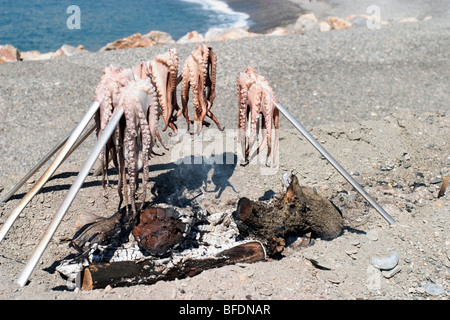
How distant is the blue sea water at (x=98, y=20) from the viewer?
19.1 m

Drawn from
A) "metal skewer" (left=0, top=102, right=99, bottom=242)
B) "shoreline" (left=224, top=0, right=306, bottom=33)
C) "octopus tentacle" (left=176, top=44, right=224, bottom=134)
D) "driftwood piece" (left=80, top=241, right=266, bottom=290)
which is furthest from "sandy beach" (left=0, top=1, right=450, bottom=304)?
"shoreline" (left=224, top=0, right=306, bottom=33)

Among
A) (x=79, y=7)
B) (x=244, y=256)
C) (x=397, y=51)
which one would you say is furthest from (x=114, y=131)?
(x=79, y=7)

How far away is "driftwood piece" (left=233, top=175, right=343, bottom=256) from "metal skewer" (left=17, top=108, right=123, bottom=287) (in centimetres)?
124

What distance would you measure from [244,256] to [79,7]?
2543 centimetres

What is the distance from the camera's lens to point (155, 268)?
3031 mm

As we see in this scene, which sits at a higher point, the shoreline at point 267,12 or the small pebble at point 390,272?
the shoreline at point 267,12

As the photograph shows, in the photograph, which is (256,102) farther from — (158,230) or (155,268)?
(155,268)

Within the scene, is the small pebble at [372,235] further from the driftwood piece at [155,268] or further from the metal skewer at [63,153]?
the metal skewer at [63,153]

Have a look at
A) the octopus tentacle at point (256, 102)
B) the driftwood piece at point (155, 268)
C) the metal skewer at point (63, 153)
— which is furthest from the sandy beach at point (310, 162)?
the octopus tentacle at point (256, 102)

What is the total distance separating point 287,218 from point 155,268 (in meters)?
1.16

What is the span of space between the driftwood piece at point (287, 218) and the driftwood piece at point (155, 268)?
0.16 m

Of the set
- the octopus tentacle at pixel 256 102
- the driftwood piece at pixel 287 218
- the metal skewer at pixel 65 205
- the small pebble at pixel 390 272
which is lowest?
the small pebble at pixel 390 272
